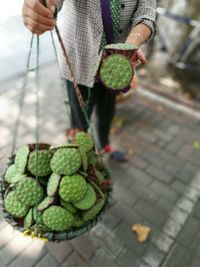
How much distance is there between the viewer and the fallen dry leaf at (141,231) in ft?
8.74

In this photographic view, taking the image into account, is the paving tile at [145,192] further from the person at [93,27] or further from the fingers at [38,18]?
the fingers at [38,18]

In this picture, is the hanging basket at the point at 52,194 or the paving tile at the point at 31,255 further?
the paving tile at the point at 31,255

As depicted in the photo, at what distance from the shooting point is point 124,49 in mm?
1510

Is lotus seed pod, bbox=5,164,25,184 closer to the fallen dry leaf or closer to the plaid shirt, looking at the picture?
the plaid shirt

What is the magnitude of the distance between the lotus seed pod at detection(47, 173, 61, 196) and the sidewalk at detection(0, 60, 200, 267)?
0.97m

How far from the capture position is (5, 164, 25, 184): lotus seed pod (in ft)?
5.96

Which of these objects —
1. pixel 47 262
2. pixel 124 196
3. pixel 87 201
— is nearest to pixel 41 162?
pixel 87 201

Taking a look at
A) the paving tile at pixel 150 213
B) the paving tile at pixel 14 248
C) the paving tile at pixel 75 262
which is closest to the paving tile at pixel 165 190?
the paving tile at pixel 150 213

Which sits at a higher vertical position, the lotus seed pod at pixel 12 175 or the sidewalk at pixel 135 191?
the lotus seed pod at pixel 12 175

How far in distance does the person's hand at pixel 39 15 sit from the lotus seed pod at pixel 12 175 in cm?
84

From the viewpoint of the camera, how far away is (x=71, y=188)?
5.56 ft

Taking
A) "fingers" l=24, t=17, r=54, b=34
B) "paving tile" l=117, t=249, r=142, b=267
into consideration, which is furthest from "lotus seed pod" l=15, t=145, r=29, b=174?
"paving tile" l=117, t=249, r=142, b=267

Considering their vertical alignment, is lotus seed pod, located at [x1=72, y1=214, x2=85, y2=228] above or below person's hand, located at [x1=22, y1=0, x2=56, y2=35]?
below

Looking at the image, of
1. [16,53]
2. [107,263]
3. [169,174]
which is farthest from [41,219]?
[16,53]
